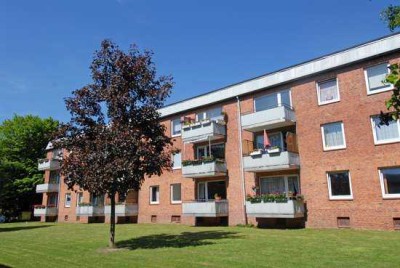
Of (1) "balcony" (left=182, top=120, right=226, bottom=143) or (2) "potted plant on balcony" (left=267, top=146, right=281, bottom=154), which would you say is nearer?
(2) "potted plant on balcony" (left=267, top=146, right=281, bottom=154)

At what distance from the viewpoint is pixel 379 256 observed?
1108 cm

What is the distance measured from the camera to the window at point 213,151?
2900cm

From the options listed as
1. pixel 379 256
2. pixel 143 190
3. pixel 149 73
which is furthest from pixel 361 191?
pixel 143 190

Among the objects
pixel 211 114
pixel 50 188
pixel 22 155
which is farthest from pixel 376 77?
pixel 22 155

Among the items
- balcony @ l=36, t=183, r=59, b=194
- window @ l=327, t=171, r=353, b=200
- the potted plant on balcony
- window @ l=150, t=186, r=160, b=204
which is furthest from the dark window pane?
balcony @ l=36, t=183, r=59, b=194

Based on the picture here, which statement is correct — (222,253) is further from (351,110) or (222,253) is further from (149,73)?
(351,110)

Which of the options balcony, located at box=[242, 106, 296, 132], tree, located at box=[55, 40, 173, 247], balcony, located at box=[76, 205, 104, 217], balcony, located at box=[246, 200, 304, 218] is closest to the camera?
tree, located at box=[55, 40, 173, 247]

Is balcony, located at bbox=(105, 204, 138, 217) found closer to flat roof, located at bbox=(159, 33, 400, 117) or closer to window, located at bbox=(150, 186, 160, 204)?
window, located at bbox=(150, 186, 160, 204)

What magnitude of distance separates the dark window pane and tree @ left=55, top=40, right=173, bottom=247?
433 inches

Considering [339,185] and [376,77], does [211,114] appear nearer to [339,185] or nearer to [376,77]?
[339,185]

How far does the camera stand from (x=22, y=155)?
181 ft

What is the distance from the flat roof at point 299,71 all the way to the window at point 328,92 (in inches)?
36.1

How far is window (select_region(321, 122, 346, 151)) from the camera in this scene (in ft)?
73.2

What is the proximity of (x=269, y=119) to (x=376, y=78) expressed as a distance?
22.2 feet
